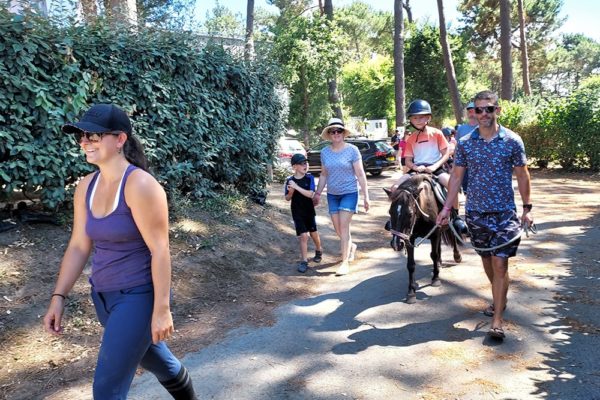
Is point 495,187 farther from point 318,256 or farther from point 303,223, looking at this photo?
point 318,256

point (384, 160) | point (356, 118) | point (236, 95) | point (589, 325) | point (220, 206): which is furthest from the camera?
point (356, 118)

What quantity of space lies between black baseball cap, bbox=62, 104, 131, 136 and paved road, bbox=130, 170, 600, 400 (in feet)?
7.43

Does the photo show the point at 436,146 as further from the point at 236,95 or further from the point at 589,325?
→ the point at 236,95

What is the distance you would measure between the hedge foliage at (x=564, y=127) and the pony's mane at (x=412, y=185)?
1423 centimetres

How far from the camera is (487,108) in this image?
4.61 m

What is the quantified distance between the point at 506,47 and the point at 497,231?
74.1ft

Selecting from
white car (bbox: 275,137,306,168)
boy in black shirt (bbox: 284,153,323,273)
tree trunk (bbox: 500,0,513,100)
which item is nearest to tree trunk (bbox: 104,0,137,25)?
boy in black shirt (bbox: 284,153,323,273)

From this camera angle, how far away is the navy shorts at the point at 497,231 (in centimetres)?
468

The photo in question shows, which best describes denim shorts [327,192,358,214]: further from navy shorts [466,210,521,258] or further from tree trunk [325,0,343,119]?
tree trunk [325,0,343,119]

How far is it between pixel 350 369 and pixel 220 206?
5520 millimetres

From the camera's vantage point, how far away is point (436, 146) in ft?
22.6

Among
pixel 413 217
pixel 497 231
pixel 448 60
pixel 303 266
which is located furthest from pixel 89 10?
pixel 448 60

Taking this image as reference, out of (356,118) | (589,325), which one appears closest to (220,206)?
(589,325)

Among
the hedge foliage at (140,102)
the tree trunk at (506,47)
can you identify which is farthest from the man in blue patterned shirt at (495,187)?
the tree trunk at (506,47)
